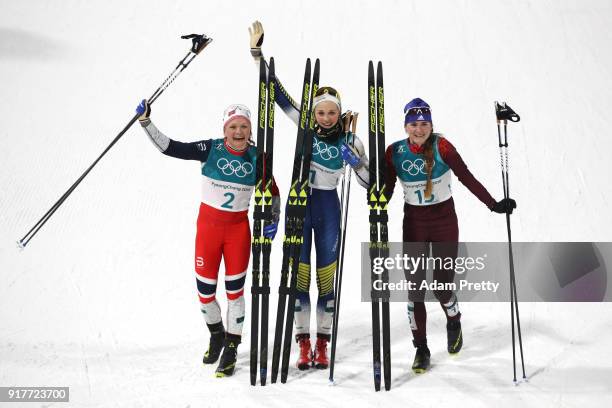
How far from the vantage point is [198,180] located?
35.9 ft

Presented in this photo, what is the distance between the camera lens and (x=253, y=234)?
16.7ft

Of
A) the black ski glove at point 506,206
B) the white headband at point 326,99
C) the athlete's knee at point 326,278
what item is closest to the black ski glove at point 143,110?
the white headband at point 326,99

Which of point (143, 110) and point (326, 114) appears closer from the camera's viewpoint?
point (143, 110)

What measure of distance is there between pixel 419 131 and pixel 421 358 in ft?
6.02

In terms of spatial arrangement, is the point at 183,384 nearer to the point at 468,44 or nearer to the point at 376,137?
the point at 376,137

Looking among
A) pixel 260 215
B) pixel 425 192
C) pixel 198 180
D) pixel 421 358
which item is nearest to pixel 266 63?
pixel 260 215

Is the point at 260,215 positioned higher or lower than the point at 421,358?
higher

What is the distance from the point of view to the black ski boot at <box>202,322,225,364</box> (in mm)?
5621

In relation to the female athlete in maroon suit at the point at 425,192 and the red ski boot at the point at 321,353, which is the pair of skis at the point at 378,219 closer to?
the female athlete in maroon suit at the point at 425,192

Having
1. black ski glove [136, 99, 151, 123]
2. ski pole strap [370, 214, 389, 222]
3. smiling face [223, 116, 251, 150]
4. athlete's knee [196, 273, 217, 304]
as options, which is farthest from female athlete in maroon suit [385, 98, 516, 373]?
black ski glove [136, 99, 151, 123]

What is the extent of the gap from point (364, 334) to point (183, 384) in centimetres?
197

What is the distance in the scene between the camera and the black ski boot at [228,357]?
17.4 feet

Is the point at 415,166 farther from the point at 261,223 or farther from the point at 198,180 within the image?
the point at 198,180

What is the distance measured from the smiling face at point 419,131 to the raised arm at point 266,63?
95 cm
